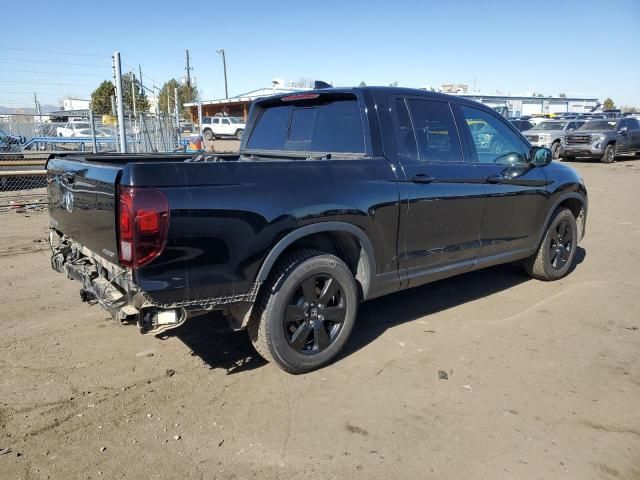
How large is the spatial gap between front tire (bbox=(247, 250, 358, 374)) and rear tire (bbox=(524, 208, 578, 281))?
2.81 metres

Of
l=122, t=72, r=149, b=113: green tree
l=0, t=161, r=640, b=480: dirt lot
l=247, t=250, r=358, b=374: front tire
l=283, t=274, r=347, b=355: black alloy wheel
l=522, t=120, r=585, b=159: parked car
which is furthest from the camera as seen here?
l=522, t=120, r=585, b=159: parked car

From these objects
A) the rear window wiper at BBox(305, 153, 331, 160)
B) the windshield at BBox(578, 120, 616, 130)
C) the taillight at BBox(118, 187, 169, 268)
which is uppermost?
the windshield at BBox(578, 120, 616, 130)

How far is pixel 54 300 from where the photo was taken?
497 cm

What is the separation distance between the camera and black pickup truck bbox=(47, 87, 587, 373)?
9.62 feet

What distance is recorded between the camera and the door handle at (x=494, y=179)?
462 cm

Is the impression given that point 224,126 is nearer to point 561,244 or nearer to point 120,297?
point 561,244

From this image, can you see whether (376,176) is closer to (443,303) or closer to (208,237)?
(208,237)

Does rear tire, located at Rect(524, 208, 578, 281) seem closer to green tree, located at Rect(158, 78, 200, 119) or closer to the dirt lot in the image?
the dirt lot

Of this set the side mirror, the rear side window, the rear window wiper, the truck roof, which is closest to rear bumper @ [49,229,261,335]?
the rear window wiper

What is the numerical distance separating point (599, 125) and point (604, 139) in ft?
4.47

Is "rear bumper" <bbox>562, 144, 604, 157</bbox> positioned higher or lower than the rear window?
lower

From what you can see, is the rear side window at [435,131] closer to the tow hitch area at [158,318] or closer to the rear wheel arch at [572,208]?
the rear wheel arch at [572,208]

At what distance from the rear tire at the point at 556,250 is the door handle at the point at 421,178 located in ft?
7.16

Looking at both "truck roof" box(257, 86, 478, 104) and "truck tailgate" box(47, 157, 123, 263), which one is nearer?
"truck tailgate" box(47, 157, 123, 263)
